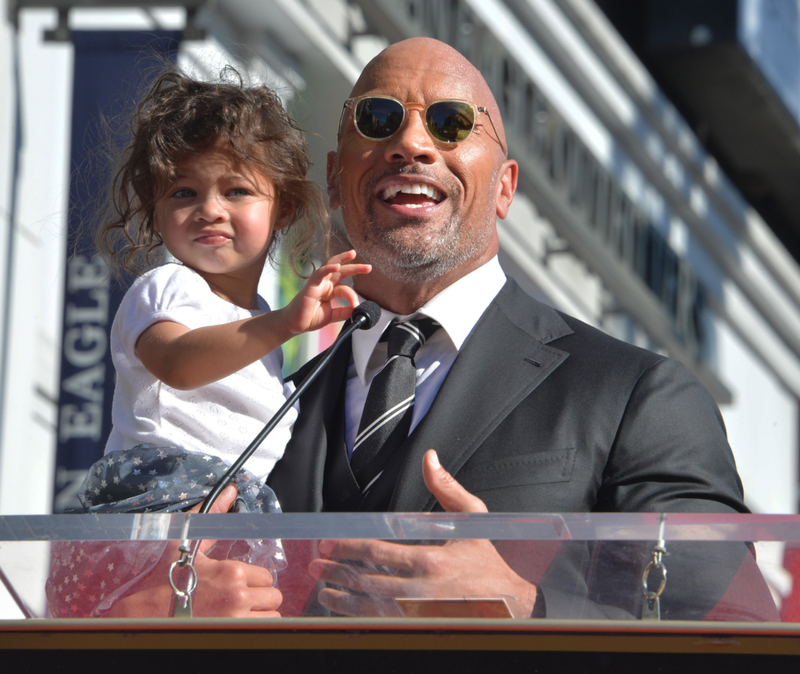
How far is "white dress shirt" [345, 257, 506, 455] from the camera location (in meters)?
2.02

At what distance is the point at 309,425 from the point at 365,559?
0.95 m

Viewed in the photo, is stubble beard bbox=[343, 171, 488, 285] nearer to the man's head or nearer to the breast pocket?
the man's head

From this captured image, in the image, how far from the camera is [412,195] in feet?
6.90

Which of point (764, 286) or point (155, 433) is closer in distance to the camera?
point (155, 433)

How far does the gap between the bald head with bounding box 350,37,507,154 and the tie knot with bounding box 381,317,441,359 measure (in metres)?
0.48

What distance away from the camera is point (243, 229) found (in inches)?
75.8

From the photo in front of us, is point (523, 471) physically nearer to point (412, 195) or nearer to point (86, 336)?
point (412, 195)

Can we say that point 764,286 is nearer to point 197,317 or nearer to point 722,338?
point 722,338

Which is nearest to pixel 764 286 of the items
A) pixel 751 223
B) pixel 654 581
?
pixel 751 223

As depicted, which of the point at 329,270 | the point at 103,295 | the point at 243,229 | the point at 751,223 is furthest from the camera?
the point at 751,223

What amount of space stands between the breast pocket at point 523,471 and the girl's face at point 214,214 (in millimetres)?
586

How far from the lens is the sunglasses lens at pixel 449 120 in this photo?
211cm

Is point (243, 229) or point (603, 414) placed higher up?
point (243, 229)

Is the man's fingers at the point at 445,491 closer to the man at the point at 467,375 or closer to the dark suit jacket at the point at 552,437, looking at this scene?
the man at the point at 467,375
